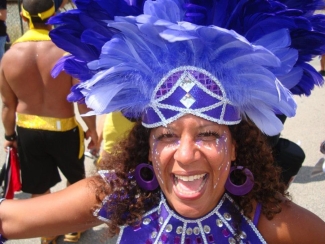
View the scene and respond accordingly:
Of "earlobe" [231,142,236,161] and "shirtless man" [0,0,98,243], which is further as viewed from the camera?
"shirtless man" [0,0,98,243]

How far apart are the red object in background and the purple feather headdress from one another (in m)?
2.03

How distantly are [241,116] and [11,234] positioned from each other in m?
1.02

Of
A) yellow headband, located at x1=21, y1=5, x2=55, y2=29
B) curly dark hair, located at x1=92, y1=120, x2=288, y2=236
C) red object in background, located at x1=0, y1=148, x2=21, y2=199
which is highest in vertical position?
yellow headband, located at x1=21, y1=5, x2=55, y2=29

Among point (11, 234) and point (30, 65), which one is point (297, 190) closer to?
point (30, 65)

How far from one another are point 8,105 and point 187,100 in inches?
87.1

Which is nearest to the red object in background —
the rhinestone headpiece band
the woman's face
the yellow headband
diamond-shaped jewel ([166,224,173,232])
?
the yellow headband

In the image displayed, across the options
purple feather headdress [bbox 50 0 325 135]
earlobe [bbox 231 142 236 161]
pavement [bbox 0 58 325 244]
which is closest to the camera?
purple feather headdress [bbox 50 0 325 135]

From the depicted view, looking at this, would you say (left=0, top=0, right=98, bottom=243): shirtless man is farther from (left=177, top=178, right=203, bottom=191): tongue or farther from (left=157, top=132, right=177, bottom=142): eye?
(left=177, top=178, right=203, bottom=191): tongue

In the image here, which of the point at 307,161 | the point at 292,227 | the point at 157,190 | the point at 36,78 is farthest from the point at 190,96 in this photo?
the point at 307,161

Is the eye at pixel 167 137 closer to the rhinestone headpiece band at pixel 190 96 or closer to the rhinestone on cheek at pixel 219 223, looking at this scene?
the rhinestone headpiece band at pixel 190 96

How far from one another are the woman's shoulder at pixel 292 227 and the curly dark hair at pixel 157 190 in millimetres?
37

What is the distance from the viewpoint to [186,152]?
1.51 m

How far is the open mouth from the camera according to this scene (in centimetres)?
157

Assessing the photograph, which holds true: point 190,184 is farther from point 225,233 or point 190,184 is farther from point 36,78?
point 36,78
